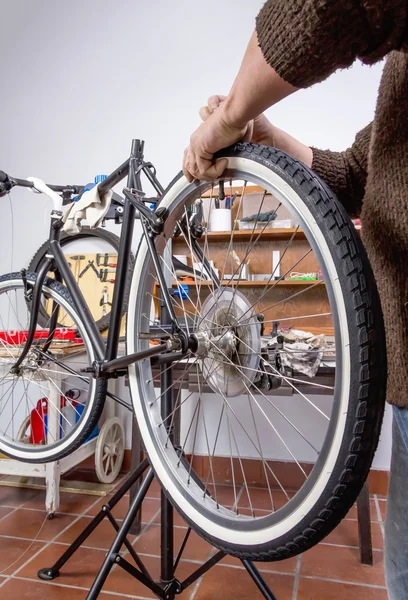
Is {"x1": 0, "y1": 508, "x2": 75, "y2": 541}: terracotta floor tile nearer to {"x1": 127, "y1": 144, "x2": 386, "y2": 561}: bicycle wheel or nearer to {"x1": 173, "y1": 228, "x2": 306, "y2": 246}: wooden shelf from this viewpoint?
{"x1": 127, "y1": 144, "x2": 386, "y2": 561}: bicycle wheel

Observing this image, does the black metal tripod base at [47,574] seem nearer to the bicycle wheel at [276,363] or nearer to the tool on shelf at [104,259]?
the bicycle wheel at [276,363]

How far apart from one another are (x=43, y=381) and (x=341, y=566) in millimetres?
1194

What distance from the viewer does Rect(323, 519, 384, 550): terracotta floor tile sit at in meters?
1.55

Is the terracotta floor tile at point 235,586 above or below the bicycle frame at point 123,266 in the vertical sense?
below

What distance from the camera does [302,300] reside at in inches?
78.4

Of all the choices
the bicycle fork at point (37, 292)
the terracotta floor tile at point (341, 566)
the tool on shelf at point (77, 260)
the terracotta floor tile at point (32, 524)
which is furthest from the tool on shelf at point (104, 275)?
the terracotta floor tile at point (341, 566)

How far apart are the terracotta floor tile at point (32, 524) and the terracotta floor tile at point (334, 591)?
0.86m

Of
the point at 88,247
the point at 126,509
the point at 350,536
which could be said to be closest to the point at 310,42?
the point at 350,536

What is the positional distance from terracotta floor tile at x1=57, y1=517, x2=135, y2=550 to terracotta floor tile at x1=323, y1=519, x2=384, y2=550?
703mm

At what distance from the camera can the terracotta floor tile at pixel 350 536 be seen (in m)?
1.55

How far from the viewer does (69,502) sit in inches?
73.2

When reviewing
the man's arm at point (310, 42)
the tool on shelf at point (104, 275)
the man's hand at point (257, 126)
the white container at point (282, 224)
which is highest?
the white container at point (282, 224)

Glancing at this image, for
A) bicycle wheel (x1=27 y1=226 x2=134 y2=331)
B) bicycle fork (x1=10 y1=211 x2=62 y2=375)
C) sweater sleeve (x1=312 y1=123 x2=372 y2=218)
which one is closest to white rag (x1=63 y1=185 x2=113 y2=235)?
bicycle fork (x1=10 y1=211 x2=62 y2=375)

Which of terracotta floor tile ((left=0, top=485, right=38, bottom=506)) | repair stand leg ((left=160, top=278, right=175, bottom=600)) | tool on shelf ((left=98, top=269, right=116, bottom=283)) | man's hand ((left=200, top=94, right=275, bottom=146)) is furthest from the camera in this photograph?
tool on shelf ((left=98, top=269, right=116, bottom=283))
